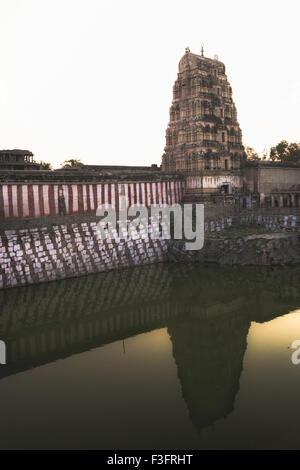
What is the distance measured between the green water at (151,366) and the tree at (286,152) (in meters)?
45.9

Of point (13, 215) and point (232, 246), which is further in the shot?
point (232, 246)

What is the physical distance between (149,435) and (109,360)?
608 cm

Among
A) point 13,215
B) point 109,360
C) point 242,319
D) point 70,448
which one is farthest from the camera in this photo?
point 13,215

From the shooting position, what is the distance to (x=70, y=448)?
1094 cm

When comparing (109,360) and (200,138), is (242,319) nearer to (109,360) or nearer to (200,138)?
(109,360)

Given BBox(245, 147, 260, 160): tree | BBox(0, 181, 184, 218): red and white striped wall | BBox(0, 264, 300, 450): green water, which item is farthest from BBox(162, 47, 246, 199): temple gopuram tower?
BBox(245, 147, 260, 160): tree

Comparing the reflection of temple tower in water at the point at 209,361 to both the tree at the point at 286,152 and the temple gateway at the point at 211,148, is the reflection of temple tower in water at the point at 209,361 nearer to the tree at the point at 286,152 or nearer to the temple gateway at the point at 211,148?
the temple gateway at the point at 211,148

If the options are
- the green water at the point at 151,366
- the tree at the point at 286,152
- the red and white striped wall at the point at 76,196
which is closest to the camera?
the green water at the point at 151,366

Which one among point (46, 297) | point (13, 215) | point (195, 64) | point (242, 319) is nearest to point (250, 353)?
point (242, 319)

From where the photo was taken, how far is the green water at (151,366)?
11.6m

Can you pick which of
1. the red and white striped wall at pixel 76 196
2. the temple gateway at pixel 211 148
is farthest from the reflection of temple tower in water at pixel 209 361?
the temple gateway at pixel 211 148

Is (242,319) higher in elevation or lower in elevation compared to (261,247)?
lower

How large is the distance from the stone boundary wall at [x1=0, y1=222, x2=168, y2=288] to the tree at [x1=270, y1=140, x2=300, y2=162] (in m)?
43.2

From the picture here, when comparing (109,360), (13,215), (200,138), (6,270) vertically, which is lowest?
(109,360)
